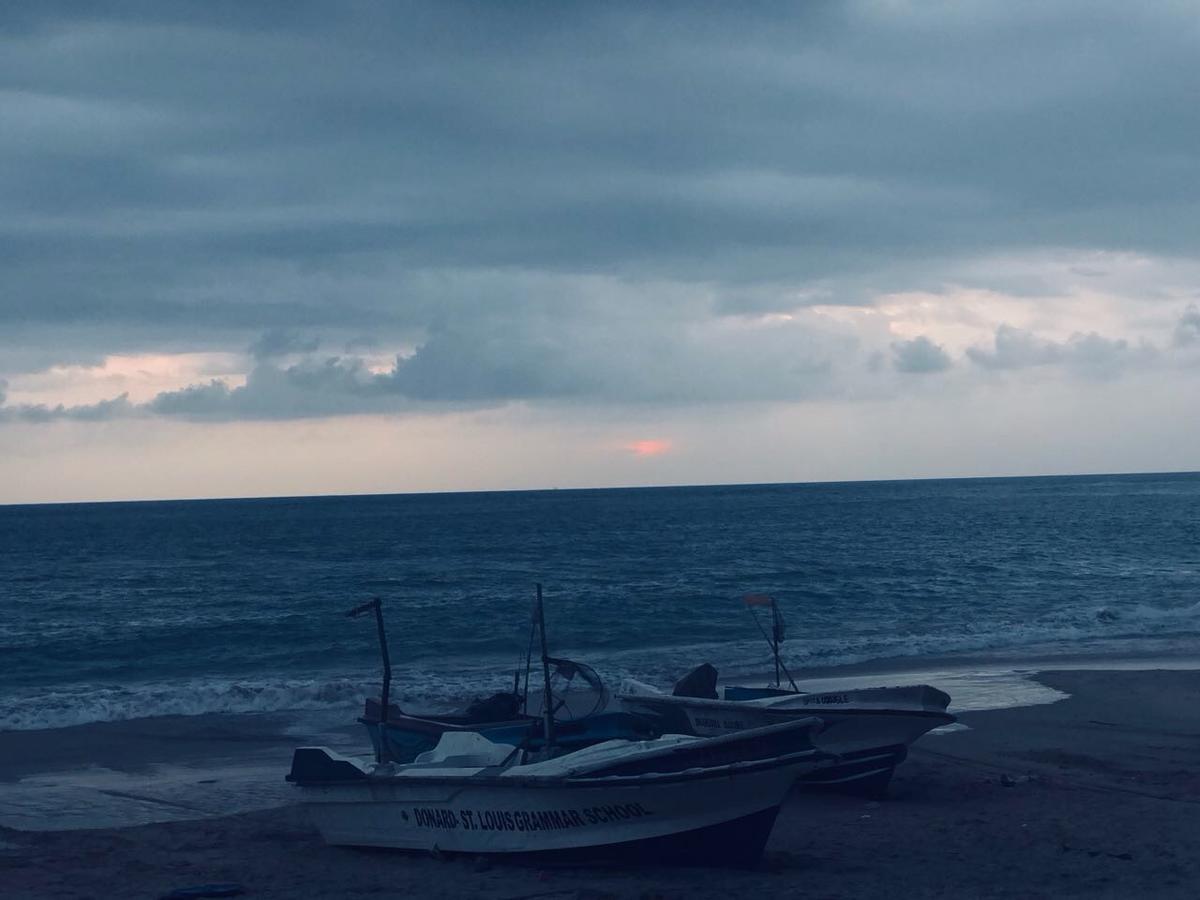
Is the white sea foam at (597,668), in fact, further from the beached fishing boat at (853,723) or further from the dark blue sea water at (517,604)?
the beached fishing boat at (853,723)

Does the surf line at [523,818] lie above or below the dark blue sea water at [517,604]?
above

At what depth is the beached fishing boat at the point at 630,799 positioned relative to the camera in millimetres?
10602

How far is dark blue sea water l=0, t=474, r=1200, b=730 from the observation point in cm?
2742

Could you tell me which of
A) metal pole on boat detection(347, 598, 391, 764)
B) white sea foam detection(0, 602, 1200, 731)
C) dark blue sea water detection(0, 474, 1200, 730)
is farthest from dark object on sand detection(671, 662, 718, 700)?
dark blue sea water detection(0, 474, 1200, 730)

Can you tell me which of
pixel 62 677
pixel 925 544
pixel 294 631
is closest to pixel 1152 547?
pixel 925 544

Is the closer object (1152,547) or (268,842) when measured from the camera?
(268,842)

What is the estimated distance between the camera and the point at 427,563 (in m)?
60.7

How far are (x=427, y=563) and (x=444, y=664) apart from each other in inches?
1271

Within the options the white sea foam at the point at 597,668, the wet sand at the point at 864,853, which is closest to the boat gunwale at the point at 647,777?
the wet sand at the point at 864,853

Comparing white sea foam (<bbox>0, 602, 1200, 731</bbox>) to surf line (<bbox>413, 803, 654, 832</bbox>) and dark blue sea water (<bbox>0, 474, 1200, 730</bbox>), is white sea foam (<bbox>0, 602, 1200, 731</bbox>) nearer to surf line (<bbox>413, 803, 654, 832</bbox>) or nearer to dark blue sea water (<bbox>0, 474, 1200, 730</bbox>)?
dark blue sea water (<bbox>0, 474, 1200, 730</bbox>)

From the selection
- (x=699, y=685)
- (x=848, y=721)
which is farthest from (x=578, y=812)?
(x=699, y=685)

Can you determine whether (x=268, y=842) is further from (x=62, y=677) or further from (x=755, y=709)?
(x=62, y=677)

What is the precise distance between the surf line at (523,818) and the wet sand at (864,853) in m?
0.34

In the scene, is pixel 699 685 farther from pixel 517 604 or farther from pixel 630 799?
pixel 517 604
